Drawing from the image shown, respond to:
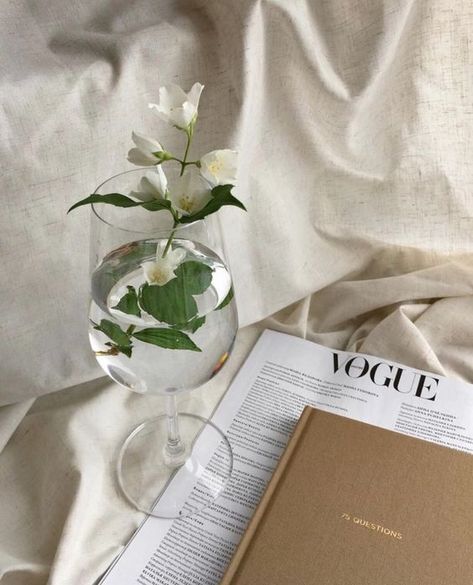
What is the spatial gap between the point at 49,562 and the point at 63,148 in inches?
14.8

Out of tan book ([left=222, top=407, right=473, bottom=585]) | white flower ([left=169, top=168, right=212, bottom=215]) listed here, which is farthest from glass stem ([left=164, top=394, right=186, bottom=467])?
white flower ([left=169, top=168, right=212, bottom=215])

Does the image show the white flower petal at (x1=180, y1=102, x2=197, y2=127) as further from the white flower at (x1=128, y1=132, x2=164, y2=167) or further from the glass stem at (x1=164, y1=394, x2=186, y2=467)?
the glass stem at (x1=164, y1=394, x2=186, y2=467)

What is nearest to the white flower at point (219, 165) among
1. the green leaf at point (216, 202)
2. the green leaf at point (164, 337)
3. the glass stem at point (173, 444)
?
the green leaf at point (216, 202)

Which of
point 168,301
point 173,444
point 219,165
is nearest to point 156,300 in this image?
point 168,301

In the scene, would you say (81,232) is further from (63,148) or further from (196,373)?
(196,373)

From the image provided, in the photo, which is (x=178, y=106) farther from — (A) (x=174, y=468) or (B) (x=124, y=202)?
(A) (x=174, y=468)

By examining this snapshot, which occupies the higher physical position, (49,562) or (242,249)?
(242,249)

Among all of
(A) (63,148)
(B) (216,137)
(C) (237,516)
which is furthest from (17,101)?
(C) (237,516)

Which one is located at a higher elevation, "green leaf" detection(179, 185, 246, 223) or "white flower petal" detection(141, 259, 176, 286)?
"green leaf" detection(179, 185, 246, 223)

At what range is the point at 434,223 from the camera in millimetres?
872

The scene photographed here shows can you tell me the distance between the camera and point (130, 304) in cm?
54

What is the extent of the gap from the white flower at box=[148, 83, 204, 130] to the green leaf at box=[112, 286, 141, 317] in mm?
129

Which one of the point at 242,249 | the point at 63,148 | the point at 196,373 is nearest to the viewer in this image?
the point at 196,373

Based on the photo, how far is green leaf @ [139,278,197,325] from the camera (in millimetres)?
516
